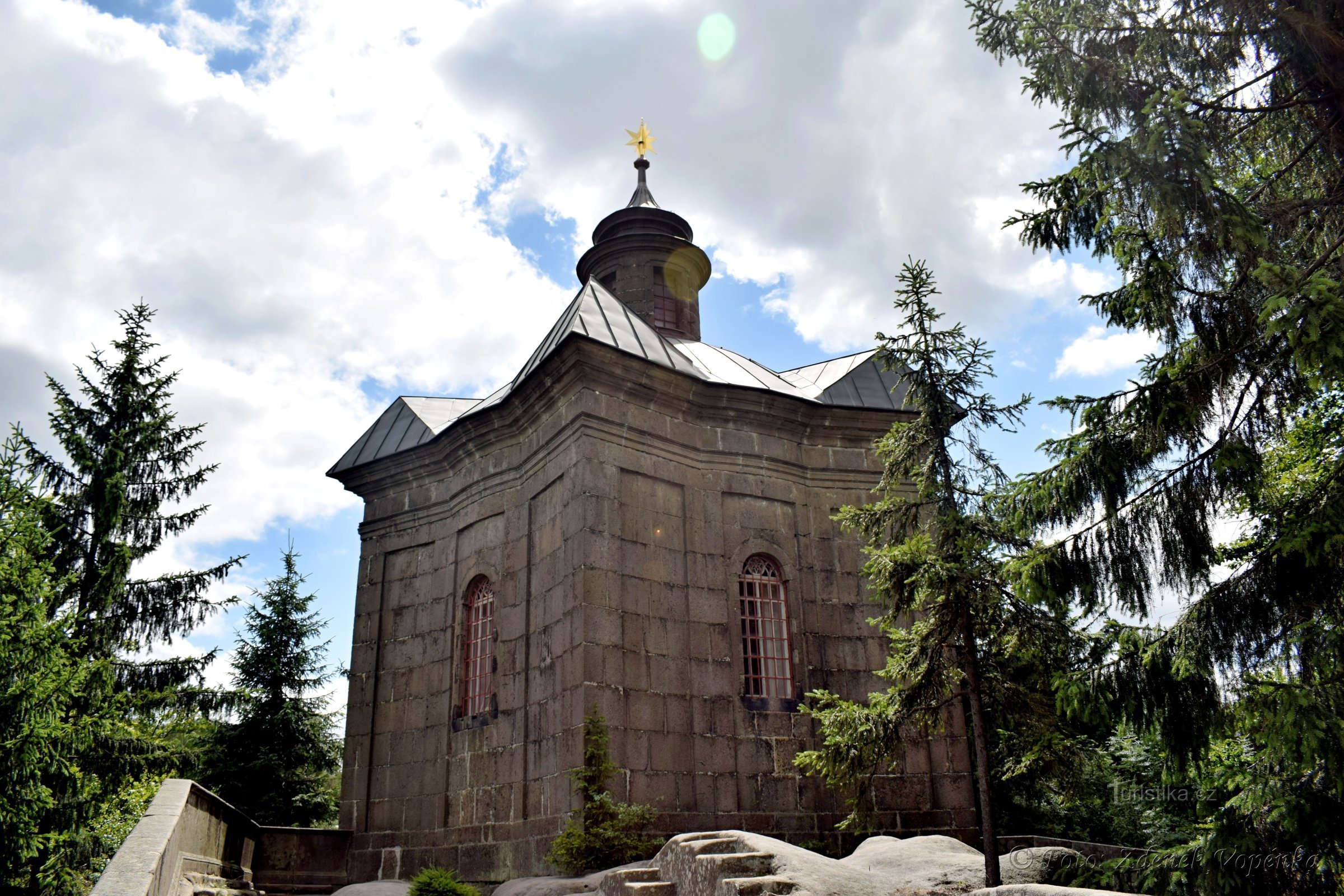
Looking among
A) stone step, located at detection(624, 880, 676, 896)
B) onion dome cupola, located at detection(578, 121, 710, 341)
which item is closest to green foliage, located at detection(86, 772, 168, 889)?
stone step, located at detection(624, 880, 676, 896)

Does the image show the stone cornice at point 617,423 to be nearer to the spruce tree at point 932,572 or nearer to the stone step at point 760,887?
the spruce tree at point 932,572

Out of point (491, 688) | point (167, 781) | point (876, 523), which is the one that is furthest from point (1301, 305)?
point (167, 781)

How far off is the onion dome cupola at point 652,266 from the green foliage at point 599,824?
32.3ft

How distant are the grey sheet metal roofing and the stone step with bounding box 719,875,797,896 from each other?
719cm

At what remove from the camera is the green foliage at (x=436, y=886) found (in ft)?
30.7

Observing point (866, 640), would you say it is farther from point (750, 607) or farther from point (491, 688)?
point (491, 688)

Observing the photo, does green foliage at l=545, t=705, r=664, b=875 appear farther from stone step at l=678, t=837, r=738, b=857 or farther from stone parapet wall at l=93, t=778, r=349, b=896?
stone parapet wall at l=93, t=778, r=349, b=896

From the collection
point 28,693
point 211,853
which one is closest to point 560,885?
point 211,853

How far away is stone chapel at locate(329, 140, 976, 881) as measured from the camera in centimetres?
1132

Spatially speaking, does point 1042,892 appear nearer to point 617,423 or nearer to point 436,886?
point 436,886

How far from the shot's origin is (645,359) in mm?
12508

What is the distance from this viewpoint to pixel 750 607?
1283cm

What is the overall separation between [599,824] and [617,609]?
2490 millimetres

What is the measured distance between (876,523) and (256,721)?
17282mm
